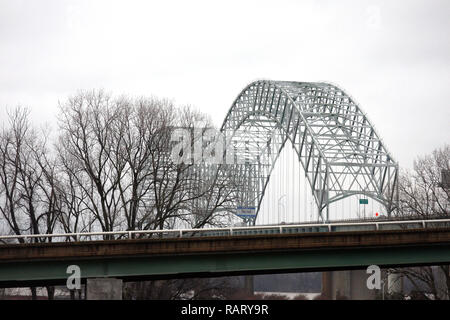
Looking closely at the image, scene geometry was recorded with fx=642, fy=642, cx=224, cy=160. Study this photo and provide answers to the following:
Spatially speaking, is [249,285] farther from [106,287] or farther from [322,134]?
[106,287]

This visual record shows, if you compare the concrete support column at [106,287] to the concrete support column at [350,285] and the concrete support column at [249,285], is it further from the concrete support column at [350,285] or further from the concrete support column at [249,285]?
the concrete support column at [249,285]

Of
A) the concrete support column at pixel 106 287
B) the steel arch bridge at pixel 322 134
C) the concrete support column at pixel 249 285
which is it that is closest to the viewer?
the concrete support column at pixel 106 287

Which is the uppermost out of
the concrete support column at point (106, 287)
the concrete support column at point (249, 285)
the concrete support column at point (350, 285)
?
the concrete support column at point (106, 287)

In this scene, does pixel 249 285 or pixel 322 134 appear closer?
pixel 322 134

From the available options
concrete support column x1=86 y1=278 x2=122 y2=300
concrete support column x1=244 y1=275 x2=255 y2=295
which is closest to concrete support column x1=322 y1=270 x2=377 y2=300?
concrete support column x1=244 y1=275 x2=255 y2=295

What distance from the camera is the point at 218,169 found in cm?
4728

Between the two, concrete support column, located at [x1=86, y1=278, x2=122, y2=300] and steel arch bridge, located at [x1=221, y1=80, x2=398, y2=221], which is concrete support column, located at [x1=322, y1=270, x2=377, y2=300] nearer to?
steel arch bridge, located at [x1=221, y1=80, x2=398, y2=221]

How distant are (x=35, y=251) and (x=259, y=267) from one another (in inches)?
395

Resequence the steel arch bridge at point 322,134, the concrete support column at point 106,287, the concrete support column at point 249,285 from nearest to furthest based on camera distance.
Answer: the concrete support column at point 106,287 < the steel arch bridge at point 322,134 < the concrete support column at point 249,285

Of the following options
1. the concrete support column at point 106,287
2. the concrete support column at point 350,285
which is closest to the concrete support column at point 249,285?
the concrete support column at point 350,285

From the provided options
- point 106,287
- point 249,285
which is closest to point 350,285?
point 249,285

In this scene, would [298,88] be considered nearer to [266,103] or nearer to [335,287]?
[266,103]
